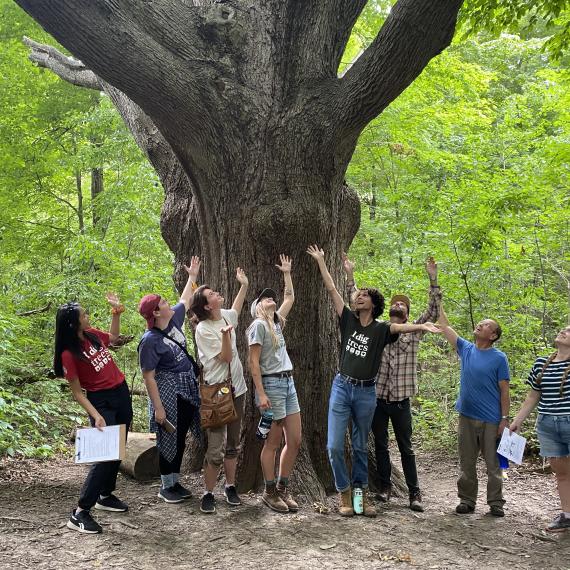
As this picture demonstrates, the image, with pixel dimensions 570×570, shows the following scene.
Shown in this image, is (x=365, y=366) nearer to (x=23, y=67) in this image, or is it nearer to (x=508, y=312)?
(x=508, y=312)

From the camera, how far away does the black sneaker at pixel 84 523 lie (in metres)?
4.44

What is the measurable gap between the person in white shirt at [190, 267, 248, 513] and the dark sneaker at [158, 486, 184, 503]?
0.37 m

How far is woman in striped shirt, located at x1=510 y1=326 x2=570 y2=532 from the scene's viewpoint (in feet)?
16.7

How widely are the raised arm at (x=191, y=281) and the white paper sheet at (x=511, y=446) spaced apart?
3083 mm

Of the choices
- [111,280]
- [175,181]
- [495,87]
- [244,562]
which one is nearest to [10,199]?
[111,280]

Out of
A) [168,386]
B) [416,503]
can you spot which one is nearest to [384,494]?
[416,503]

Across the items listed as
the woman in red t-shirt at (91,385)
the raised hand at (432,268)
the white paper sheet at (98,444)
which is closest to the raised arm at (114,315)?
the woman in red t-shirt at (91,385)

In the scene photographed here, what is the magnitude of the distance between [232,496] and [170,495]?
577 millimetres

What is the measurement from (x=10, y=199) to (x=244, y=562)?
33.6ft

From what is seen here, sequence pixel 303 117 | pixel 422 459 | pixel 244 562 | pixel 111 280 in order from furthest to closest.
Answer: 1. pixel 111 280
2. pixel 422 459
3. pixel 303 117
4. pixel 244 562

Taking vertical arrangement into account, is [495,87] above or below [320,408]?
above

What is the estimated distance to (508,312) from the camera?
9023 millimetres

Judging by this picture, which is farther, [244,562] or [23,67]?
[23,67]

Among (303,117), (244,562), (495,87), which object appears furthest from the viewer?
(495,87)
